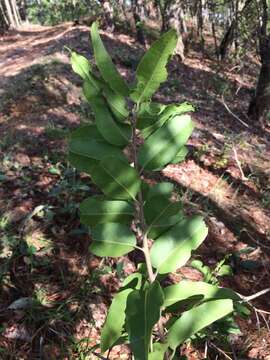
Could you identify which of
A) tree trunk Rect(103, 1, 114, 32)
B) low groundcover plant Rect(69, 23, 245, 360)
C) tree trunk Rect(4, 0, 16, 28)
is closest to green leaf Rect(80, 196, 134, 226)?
low groundcover plant Rect(69, 23, 245, 360)

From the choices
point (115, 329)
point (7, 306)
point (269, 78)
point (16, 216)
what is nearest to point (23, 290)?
point (7, 306)

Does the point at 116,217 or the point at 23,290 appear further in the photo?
the point at 23,290

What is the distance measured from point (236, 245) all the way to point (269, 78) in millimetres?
4077

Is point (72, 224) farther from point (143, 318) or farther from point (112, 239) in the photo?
point (143, 318)

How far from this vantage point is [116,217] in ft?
3.22

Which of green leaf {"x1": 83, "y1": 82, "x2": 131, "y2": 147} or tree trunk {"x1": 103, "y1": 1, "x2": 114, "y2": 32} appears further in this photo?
tree trunk {"x1": 103, "y1": 1, "x2": 114, "y2": 32}

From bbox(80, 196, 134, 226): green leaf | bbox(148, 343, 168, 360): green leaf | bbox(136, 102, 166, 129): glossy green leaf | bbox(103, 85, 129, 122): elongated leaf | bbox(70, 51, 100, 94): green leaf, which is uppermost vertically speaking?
bbox(70, 51, 100, 94): green leaf

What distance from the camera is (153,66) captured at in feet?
2.99

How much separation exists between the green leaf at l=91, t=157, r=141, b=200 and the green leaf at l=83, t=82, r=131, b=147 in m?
0.08

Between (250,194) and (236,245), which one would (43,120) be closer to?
(250,194)

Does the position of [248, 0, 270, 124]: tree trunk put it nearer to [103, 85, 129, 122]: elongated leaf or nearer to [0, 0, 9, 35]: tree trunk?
[103, 85, 129, 122]: elongated leaf

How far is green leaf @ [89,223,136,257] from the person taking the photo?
96 cm

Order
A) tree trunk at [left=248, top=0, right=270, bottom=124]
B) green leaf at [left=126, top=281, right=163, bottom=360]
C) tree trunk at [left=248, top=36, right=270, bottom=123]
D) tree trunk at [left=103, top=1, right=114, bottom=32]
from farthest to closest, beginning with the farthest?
tree trunk at [left=103, top=1, right=114, bottom=32], tree trunk at [left=248, top=36, right=270, bottom=123], tree trunk at [left=248, top=0, right=270, bottom=124], green leaf at [left=126, top=281, right=163, bottom=360]

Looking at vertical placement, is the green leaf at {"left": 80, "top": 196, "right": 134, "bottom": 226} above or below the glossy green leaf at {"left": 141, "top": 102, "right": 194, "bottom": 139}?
below
